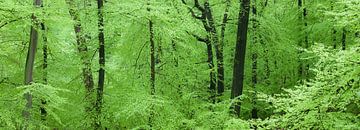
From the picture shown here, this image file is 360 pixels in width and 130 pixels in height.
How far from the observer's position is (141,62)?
14.6 metres

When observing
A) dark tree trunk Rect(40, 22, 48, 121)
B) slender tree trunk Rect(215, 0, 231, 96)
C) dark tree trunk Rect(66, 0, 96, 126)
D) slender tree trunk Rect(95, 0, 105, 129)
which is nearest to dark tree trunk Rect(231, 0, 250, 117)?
slender tree trunk Rect(215, 0, 231, 96)

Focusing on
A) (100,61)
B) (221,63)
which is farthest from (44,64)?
(221,63)

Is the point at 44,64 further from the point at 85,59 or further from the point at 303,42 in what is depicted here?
the point at 303,42

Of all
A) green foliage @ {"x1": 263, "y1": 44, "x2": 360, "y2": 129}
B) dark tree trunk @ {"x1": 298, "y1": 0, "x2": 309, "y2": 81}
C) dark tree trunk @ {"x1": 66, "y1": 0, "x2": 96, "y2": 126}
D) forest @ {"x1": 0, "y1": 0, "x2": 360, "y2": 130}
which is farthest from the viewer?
dark tree trunk @ {"x1": 298, "y1": 0, "x2": 309, "y2": 81}

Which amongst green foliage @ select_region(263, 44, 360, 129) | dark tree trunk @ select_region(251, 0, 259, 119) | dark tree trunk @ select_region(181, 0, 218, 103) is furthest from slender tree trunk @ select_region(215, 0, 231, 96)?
green foliage @ select_region(263, 44, 360, 129)

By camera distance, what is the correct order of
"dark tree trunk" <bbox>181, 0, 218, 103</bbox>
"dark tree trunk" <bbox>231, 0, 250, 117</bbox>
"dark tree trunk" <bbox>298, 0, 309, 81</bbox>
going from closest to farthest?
"dark tree trunk" <bbox>231, 0, 250, 117</bbox>, "dark tree trunk" <bbox>181, 0, 218, 103</bbox>, "dark tree trunk" <bbox>298, 0, 309, 81</bbox>

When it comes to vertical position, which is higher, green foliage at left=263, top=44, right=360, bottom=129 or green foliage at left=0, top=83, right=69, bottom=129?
green foliage at left=263, top=44, right=360, bottom=129

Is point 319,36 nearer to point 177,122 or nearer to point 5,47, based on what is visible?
point 177,122

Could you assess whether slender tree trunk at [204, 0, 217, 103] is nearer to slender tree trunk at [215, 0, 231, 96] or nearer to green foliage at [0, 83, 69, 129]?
slender tree trunk at [215, 0, 231, 96]

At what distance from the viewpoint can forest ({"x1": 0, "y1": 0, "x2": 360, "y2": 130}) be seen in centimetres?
1155

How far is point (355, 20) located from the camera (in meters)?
6.01

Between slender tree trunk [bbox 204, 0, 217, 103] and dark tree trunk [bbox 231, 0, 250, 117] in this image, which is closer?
dark tree trunk [bbox 231, 0, 250, 117]

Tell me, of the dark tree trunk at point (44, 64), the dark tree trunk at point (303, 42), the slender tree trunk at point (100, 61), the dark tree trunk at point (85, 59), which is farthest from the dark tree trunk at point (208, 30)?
the dark tree trunk at point (44, 64)

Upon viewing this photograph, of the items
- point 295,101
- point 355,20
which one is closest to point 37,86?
point 295,101
